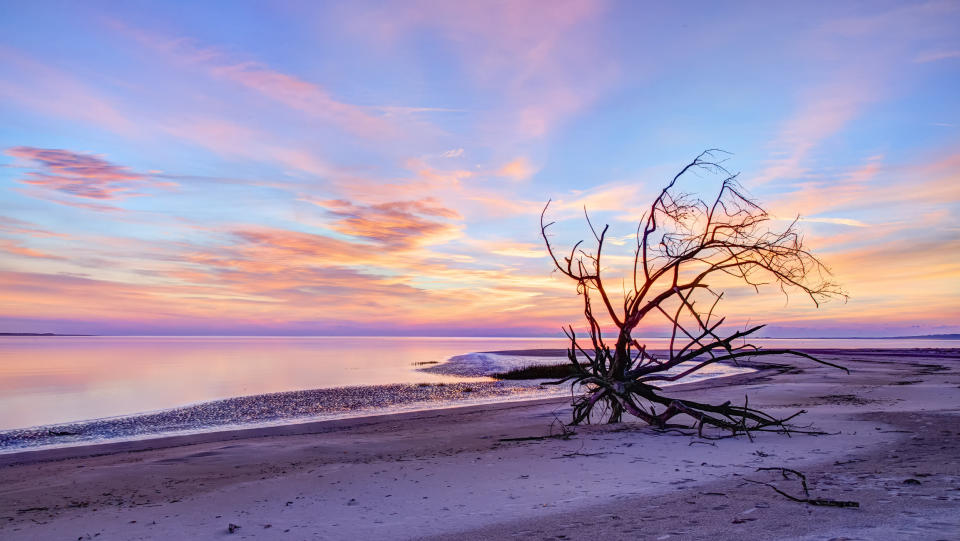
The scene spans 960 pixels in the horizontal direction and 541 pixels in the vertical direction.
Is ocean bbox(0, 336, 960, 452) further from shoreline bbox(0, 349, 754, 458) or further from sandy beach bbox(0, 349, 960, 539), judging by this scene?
sandy beach bbox(0, 349, 960, 539)

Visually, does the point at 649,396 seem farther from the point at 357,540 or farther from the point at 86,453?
the point at 86,453

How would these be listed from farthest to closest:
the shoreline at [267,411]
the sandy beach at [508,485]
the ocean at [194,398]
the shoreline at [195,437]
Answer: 1. the ocean at [194,398]
2. the shoreline at [267,411]
3. the shoreline at [195,437]
4. the sandy beach at [508,485]

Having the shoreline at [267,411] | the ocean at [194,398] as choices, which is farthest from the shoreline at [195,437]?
the ocean at [194,398]

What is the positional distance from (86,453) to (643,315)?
11974 millimetres

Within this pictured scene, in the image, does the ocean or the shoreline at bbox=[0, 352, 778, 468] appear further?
the ocean

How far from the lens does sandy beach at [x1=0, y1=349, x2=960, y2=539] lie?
518cm

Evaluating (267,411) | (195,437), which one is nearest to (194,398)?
(267,411)

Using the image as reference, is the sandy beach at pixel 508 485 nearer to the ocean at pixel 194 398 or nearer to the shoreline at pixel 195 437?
the shoreline at pixel 195 437

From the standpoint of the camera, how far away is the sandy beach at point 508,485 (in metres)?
5.18

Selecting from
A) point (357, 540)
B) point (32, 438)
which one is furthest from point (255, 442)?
point (357, 540)

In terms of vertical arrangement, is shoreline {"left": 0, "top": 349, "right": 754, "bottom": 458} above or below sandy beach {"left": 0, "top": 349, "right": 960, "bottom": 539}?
below

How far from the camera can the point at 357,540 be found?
5.24m

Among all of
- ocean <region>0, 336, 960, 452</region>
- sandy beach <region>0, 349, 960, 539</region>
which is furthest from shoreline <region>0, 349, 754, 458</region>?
sandy beach <region>0, 349, 960, 539</region>

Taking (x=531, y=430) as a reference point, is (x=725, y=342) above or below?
above
